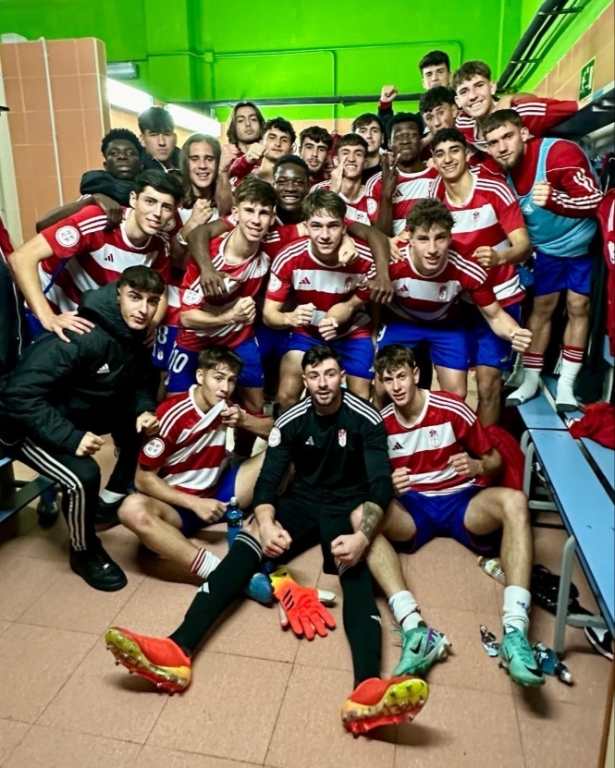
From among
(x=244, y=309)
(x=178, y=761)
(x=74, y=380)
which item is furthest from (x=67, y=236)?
(x=178, y=761)

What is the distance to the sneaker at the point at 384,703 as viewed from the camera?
1732mm

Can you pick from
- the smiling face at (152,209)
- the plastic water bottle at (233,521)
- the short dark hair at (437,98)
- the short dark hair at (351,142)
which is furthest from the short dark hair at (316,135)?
the plastic water bottle at (233,521)

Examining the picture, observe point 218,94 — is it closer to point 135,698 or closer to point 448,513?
point 448,513

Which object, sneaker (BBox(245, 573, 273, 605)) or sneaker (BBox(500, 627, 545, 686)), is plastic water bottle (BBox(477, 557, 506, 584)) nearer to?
sneaker (BBox(500, 627, 545, 686))

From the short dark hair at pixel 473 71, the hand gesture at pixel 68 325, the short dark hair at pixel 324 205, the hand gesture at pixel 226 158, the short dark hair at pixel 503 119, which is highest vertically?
the short dark hair at pixel 473 71

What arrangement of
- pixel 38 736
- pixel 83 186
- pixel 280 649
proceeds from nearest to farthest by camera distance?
pixel 38 736
pixel 280 649
pixel 83 186

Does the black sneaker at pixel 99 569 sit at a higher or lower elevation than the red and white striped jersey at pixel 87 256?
lower

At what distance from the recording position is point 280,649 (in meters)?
2.19

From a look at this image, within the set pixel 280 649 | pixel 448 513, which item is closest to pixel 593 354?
pixel 448 513

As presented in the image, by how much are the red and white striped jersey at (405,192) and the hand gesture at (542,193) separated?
1.78 feet

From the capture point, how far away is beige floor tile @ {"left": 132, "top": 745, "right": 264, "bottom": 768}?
1736 millimetres

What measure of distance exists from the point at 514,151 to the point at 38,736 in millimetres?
2937

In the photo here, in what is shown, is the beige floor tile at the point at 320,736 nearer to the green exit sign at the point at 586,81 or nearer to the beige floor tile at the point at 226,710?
the beige floor tile at the point at 226,710

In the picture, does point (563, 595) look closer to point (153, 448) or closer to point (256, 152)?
point (153, 448)
